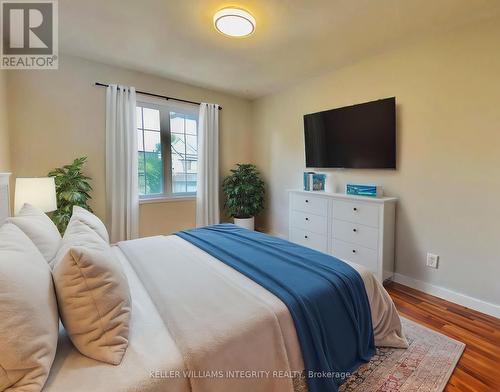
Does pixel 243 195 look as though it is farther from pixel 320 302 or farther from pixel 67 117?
pixel 320 302

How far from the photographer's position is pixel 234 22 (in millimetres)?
2129

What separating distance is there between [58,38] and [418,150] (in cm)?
380

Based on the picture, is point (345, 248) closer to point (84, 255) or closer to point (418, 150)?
point (418, 150)

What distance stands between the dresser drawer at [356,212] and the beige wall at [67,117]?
245 centimetres

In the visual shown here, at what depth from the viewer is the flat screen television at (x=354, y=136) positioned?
9.07 feet

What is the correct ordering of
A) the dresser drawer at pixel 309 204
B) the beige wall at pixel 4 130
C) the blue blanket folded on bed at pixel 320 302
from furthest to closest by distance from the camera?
the dresser drawer at pixel 309 204 < the beige wall at pixel 4 130 < the blue blanket folded on bed at pixel 320 302

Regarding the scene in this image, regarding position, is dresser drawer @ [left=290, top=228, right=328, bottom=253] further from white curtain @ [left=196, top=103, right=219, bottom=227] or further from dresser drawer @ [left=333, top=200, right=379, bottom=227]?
white curtain @ [left=196, top=103, right=219, bottom=227]

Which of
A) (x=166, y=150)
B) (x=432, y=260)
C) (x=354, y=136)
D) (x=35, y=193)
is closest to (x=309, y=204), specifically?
(x=354, y=136)

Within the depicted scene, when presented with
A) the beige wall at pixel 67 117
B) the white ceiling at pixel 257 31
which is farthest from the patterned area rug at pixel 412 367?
the beige wall at pixel 67 117

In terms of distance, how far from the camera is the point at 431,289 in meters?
2.53

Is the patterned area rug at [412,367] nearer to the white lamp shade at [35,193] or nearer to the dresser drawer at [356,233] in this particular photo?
the dresser drawer at [356,233]

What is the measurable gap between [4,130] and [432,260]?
4450mm

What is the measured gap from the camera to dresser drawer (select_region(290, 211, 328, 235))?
10.3ft

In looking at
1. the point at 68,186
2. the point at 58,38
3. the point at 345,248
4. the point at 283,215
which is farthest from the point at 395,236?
the point at 58,38
